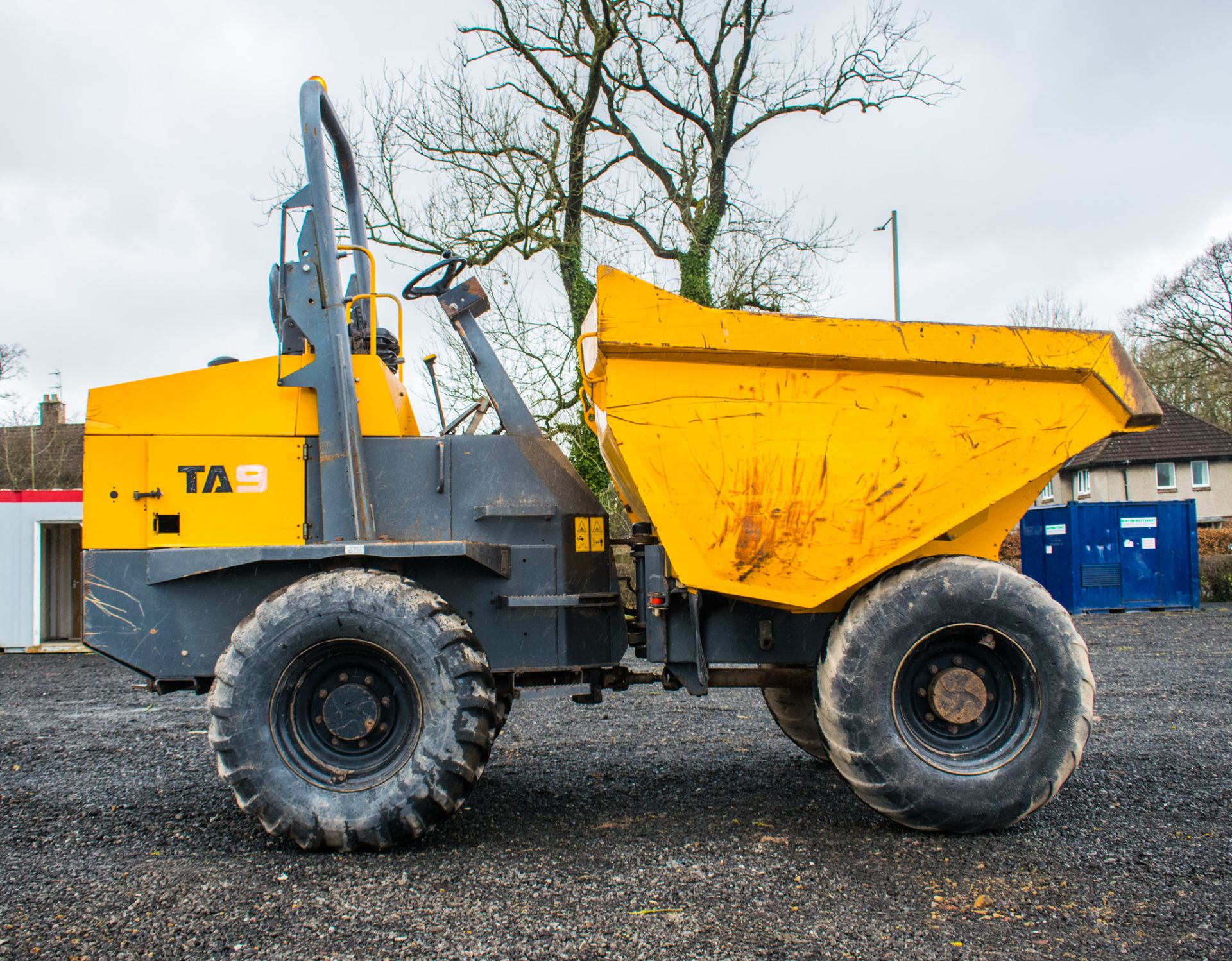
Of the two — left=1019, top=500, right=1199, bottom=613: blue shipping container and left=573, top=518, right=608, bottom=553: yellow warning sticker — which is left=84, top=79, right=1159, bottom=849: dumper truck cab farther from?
left=1019, top=500, right=1199, bottom=613: blue shipping container

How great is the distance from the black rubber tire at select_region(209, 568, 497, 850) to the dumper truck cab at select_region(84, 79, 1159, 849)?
0.04 ft

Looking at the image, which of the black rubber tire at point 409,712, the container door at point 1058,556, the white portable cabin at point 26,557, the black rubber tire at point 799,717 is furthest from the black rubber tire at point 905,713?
the container door at point 1058,556

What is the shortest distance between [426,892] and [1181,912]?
2533 millimetres

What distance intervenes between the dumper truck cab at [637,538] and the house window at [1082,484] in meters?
36.6

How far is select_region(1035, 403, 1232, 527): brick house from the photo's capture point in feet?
118

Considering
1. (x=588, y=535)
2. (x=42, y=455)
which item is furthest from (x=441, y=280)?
(x=42, y=455)

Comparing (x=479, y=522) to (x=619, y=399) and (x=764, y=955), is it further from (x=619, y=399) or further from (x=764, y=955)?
(x=764, y=955)

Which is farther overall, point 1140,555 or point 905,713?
point 1140,555

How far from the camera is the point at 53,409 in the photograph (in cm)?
3447

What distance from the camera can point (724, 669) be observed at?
4.53 m

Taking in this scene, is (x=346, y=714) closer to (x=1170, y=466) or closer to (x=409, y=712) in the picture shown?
(x=409, y=712)

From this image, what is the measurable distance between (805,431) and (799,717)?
6.41 ft

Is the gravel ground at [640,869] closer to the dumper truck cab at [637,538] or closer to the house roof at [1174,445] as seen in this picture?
the dumper truck cab at [637,538]

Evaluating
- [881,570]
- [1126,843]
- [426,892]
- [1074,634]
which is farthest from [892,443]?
[426,892]
